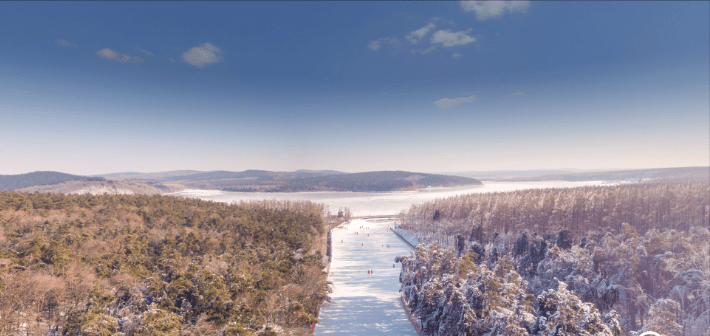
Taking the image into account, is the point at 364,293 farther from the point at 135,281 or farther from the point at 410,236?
the point at 410,236

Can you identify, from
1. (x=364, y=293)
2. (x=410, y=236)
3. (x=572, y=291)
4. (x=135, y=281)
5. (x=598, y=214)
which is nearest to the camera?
(x=572, y=291)

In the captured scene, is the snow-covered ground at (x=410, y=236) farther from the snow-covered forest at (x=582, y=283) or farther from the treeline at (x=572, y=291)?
the treeline at (x=572, y=291)

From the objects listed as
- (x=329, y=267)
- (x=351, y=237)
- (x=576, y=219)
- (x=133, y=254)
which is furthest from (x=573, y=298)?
(x=351, y=237)

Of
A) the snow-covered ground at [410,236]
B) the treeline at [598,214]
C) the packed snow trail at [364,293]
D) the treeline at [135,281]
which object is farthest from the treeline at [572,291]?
the snow-covered ground at [410,236]

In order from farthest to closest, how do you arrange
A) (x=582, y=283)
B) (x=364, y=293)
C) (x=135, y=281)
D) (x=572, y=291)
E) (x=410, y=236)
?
(x=410, y=236) < (x=364, y=293) < (x=582, y=283) < (x=135, y=281) < (x=572, y=291)

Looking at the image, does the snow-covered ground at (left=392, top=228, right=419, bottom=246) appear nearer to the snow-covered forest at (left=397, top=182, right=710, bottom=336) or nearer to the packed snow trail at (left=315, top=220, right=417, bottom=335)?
the packed snow trail at (left=315, top=220, right=417, bottom=335)

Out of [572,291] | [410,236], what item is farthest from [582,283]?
[410,236]
